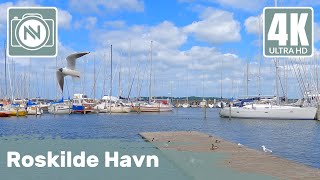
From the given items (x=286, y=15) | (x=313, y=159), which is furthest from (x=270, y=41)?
(x=313, y=159)

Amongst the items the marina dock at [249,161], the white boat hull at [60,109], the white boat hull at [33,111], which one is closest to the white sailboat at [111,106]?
the white boat hull at [60,109]

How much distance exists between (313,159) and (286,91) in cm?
6197

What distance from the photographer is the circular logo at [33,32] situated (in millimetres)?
10227

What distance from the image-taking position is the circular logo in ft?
33.6

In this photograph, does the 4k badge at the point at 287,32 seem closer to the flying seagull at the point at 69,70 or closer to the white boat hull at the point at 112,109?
the flying seagull at the point at 69,70

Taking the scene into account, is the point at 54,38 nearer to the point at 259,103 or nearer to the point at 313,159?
the point at 313,159

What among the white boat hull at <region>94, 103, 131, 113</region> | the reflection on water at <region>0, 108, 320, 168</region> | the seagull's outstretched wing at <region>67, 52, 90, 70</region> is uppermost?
the seagull's outstretched wing at <region>67, 52, 90, 70</region>

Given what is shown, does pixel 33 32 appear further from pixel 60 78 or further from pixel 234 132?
pixel 234 132

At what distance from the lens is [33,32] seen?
10.4 meters

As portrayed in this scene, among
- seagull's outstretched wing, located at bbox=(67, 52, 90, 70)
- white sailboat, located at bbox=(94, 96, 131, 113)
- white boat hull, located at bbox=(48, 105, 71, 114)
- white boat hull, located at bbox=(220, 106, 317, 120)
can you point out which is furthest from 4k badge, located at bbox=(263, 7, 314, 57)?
white sailboat, located at bbox=(94, 96, 131, 113)

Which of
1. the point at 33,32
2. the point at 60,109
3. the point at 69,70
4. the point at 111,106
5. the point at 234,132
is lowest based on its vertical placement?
the point at 234,132

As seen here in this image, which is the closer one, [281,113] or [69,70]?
[69,70]

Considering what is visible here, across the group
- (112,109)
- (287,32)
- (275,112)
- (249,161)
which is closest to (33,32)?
(287,32)

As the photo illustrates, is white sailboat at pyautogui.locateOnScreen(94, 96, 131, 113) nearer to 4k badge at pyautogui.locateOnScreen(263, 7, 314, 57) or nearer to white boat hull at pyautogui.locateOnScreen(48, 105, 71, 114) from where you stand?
white boat hull at pyautogui.locateOnScreen(48, 105, 71, 114)
